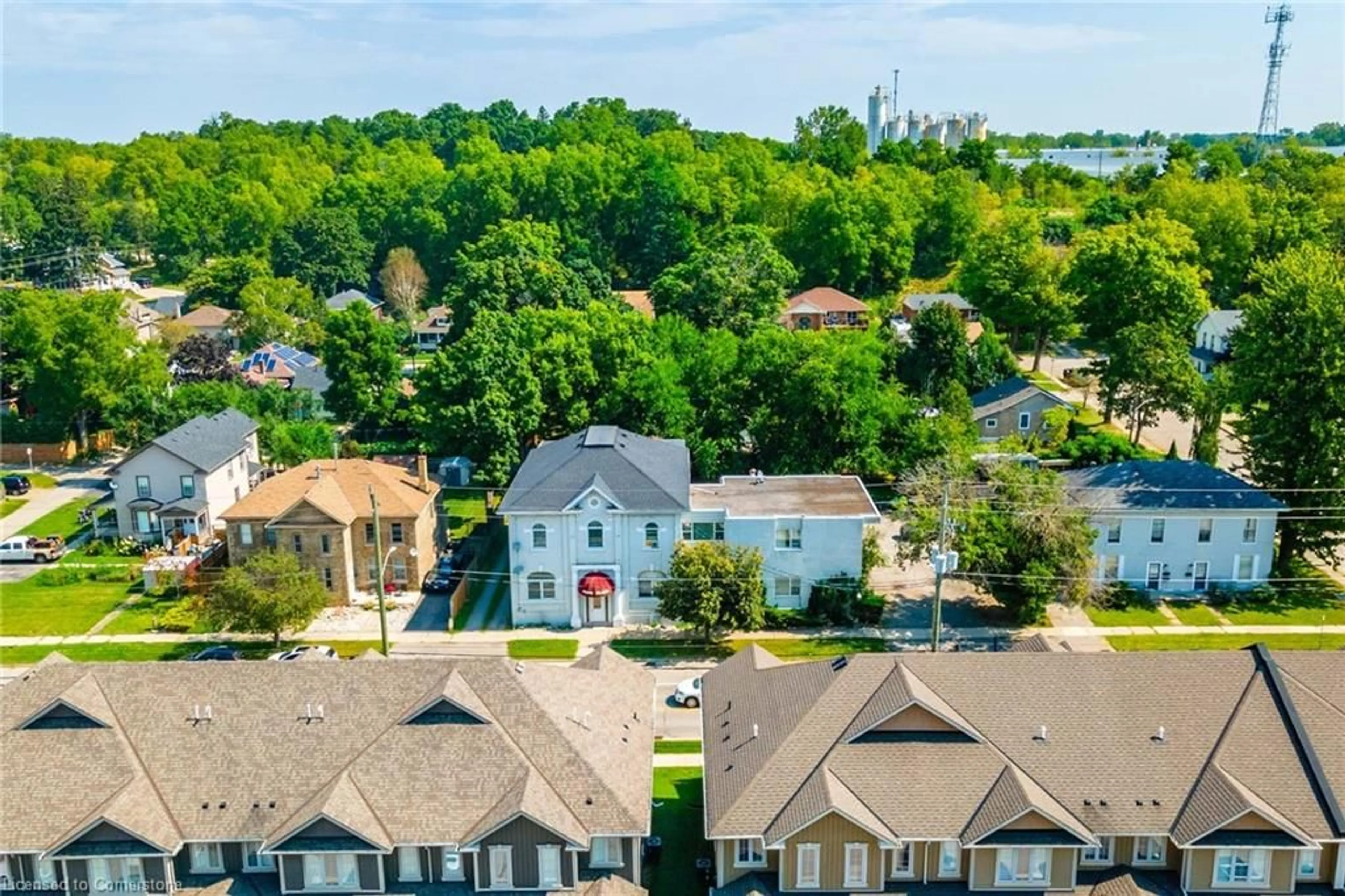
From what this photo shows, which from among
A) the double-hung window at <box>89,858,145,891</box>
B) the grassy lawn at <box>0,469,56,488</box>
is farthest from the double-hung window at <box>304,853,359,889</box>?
the grassy lawn at <box>0,469,56,488</box>

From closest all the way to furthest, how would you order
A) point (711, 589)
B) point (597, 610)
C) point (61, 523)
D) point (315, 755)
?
point (315, 755) < point (711, 589) < point (597, 610) < point (61, 523)

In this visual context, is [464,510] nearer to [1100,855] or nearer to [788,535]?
[788,535]

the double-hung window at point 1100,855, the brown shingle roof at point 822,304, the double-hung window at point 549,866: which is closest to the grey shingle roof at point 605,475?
the double-hung window at point 549,866

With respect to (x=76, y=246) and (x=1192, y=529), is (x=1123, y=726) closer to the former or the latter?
(x=1192, y=529)

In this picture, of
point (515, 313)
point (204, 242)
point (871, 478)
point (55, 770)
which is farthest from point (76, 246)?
point (55, 770)

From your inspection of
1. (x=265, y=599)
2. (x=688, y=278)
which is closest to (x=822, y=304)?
(x=688, y=278)
